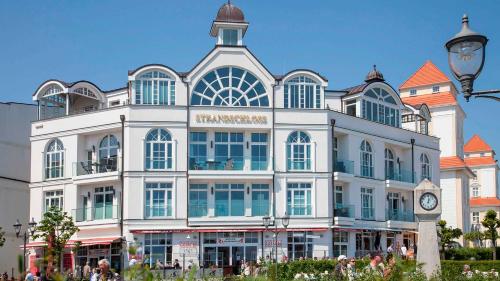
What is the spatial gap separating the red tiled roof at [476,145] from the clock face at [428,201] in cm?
7740

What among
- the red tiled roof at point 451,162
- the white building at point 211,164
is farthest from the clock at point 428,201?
the red tiled roof at point 451,162

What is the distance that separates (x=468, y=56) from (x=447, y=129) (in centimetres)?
7042

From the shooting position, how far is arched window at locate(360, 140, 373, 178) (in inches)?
2088

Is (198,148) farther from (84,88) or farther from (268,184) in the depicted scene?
(84,88)

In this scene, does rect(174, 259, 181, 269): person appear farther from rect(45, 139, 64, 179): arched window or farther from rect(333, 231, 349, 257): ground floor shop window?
rect(45, 139, 64, 179): arched window

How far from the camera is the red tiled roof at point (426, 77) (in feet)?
257

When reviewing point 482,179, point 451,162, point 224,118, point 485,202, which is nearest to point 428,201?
point 224,118

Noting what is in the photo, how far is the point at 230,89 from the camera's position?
49000 mm

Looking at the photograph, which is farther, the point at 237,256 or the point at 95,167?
the point at 95,167

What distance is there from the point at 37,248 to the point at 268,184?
15.4 m

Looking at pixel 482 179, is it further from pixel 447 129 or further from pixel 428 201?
pixel 428 201

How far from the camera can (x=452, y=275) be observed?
19.3 metres

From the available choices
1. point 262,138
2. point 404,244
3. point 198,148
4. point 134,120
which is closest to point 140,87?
point 134,120

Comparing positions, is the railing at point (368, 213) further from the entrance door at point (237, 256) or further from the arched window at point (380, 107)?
the entrance door at point (237, 256)
